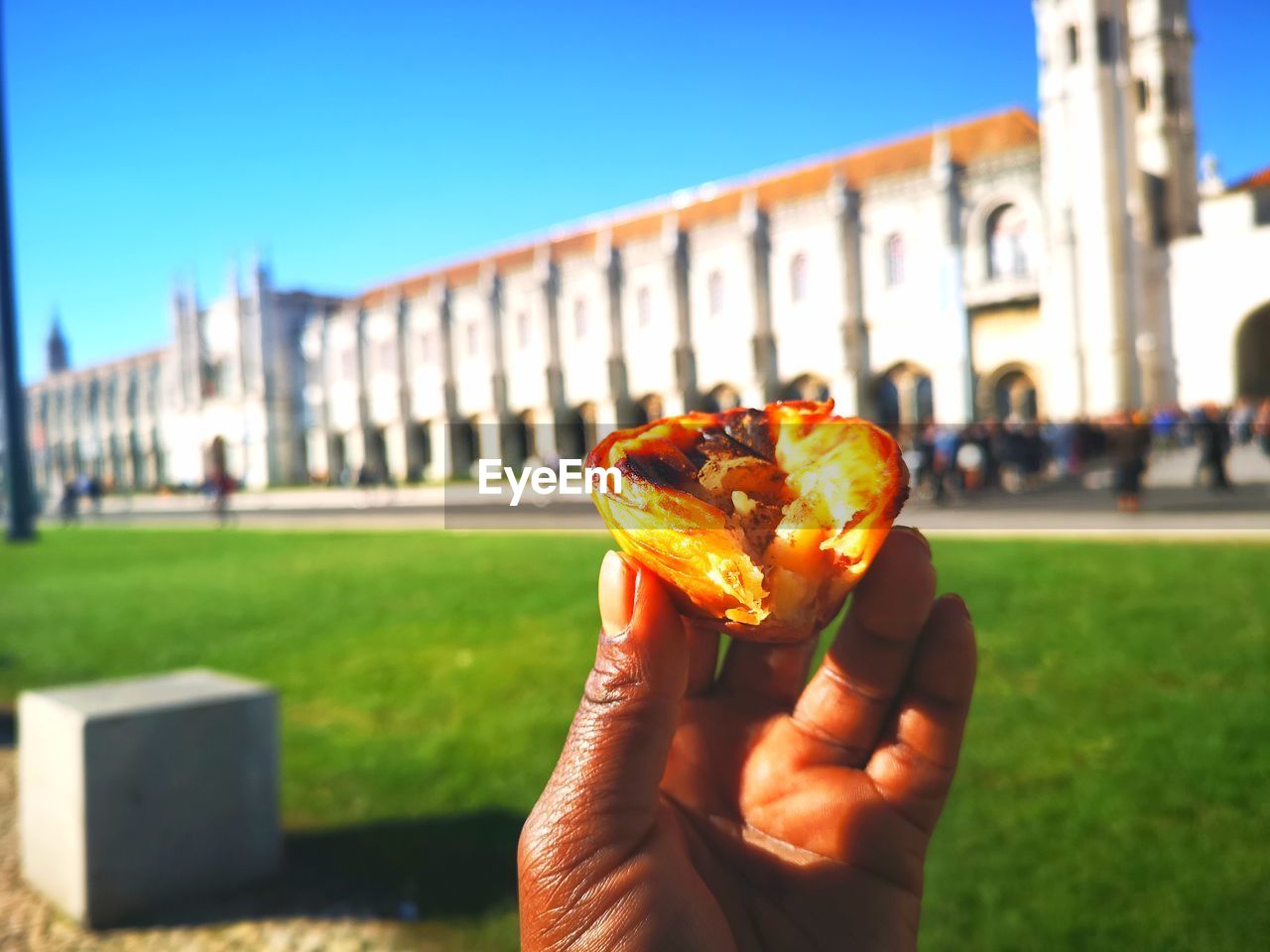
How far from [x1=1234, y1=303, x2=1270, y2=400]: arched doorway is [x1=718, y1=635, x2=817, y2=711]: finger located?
28.6m

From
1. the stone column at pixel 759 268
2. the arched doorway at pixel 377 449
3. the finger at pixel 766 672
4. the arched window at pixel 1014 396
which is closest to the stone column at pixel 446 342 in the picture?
the arched doorway at pixel 377 449

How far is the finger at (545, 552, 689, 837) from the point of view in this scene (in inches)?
41.0

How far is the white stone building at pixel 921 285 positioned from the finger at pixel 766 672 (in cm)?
1656

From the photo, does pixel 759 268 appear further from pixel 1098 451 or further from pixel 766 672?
pixel 766 672

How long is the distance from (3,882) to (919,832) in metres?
4.22

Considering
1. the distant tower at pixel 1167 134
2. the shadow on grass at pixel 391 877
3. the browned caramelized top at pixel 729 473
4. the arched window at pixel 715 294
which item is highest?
the distant tower at pixel 1167 134

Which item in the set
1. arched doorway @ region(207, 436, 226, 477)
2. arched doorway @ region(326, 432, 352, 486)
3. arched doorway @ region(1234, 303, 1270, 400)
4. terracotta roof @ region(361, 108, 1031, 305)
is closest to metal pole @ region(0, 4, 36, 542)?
terracotta roof @ region(361, 108, 1031, 305)

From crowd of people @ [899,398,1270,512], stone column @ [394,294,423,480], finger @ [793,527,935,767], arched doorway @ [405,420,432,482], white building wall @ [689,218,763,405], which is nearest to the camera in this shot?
finger @ [793,527,935,767]

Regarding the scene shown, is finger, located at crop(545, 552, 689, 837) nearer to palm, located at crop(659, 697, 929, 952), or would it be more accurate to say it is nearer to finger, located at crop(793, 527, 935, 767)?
palm, located at crop(659, 697, 929, 952)

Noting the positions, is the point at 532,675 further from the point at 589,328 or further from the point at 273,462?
the point at 273,462

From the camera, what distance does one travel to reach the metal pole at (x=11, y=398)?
22.1ft

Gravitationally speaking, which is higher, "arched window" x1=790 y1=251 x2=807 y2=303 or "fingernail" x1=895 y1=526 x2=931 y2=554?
"arched window" x1=790 y1=251 x2=807 y2=303

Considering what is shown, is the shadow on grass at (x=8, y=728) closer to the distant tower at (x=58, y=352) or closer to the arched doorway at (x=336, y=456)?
the arched doorway at (x=336, y=456)

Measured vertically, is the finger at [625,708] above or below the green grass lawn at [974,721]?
above
